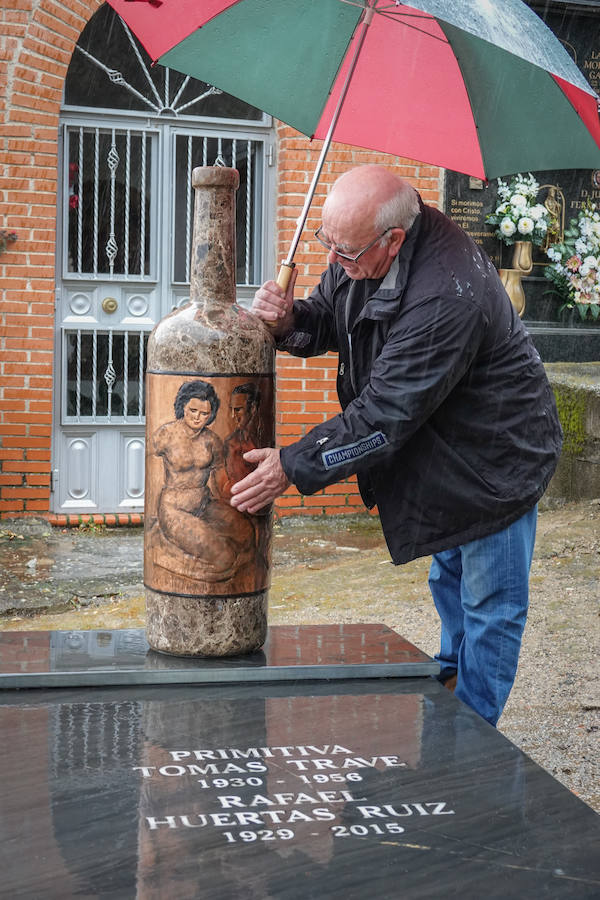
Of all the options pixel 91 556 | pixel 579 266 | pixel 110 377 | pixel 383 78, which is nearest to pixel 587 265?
pixel 579 266

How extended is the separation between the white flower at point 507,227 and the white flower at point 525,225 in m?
0.05

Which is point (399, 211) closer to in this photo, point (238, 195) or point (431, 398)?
point (431, 398)

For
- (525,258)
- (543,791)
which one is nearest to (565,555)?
(525,258)

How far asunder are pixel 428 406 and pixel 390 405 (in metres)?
0.09

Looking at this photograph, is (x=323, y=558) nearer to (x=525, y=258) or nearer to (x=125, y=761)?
(x=525, y=258)

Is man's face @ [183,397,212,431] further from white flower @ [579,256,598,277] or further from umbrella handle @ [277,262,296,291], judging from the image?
white flower @ [579,256,598,277]

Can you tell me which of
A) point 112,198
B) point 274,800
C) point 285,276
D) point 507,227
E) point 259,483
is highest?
point 112,198

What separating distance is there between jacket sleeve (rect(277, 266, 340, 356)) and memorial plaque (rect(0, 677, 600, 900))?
0.92 metres

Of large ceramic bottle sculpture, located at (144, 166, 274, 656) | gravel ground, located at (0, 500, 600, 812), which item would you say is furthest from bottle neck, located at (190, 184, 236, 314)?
gravel ground, located at (0, 500, 600, 812)

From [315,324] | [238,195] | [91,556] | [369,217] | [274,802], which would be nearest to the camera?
[274,802]

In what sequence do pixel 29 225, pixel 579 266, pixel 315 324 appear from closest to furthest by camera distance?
pixel 315 324 → pixel 29 225 → pixel 579 266

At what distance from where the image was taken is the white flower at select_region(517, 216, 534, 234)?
7613 millimetres

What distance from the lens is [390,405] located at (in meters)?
2.21

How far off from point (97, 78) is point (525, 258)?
3247 millimetres
